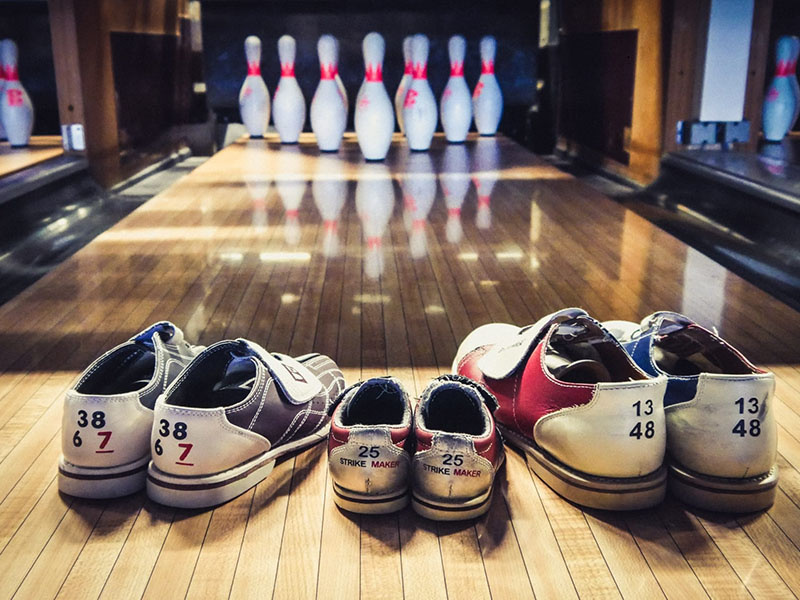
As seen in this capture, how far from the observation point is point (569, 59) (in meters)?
5.21

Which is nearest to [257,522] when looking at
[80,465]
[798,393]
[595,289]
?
[80,465]

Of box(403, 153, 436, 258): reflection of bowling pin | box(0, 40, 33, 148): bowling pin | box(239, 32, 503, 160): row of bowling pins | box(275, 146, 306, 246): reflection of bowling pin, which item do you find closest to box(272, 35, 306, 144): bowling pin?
box(239, 32, 503, 160): row of bowling pins

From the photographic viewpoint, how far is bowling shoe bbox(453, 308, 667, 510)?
1074 mm

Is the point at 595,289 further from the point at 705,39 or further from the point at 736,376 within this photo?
the point at 705,39

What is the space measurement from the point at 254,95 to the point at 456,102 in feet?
4.10

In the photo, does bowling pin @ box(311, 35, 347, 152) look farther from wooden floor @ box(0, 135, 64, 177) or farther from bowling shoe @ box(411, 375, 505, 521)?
bowling shoe @ box(411, 375, 505, 521)

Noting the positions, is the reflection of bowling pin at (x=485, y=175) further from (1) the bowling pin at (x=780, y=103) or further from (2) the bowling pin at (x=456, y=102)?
(1) the bowling pin at (x=780, y=103)

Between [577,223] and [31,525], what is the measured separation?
2286 millimetres

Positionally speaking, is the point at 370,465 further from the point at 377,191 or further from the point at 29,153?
the point at 29,153

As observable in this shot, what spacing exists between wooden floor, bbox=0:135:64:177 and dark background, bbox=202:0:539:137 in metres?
1.32

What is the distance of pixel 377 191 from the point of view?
11.8 ft

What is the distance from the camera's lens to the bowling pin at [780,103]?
15.2ft

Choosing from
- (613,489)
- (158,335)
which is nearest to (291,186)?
(158,335)

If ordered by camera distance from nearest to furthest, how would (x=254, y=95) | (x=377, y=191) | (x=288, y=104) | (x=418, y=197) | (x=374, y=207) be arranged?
(x=374, y=207)
(x=418, y=197)
(x=377, y=191)
(x=288, y=104)
(x=254, y=95)
